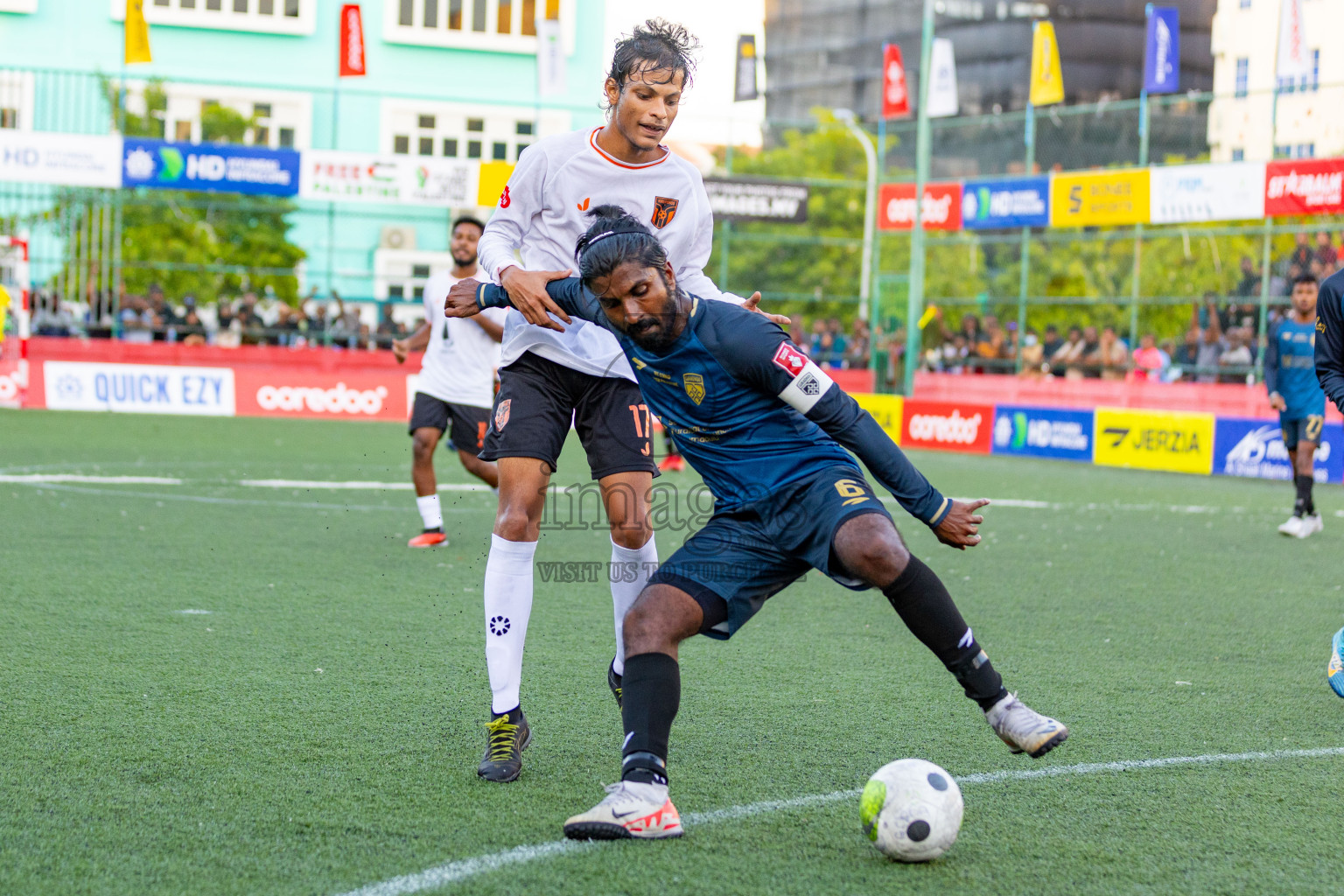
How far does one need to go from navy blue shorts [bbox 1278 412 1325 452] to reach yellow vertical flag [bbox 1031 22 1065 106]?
533 inches

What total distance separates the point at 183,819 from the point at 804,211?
23629 mm

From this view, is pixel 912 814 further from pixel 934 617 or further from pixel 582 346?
pixel 582 346

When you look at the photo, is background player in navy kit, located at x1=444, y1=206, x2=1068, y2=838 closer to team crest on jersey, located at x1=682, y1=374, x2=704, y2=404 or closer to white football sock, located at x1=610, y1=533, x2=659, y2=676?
team crest on jersey, located at x1=682, y1=374, x2=704, y2=404

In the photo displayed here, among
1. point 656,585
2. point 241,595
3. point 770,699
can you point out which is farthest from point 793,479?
point 241,595

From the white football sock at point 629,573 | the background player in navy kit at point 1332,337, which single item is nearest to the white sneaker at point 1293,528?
the background player in navy kit at point 1332,337

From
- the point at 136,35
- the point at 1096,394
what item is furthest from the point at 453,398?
the point at 136,35

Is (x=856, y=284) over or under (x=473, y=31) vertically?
Answer: under

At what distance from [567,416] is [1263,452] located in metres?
14.5

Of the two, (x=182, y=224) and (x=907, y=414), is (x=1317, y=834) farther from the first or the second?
(x=182, y=224)

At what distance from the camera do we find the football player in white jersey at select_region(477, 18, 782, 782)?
13.5 ft

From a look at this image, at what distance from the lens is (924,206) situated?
2406cm

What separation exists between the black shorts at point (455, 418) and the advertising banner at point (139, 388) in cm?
1328

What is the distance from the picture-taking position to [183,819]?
342 cm

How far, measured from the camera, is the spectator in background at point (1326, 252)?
18938 millimetres
